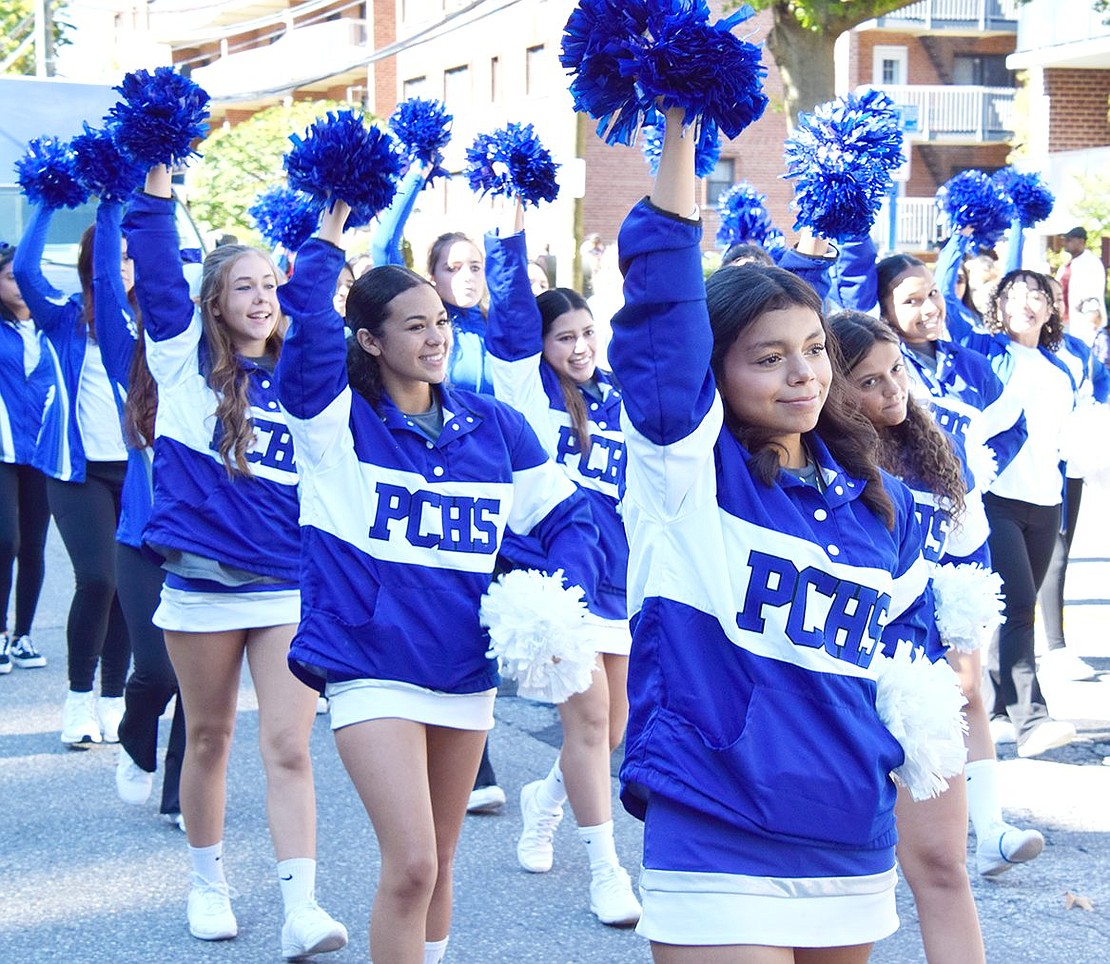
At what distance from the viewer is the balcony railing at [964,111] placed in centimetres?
3725

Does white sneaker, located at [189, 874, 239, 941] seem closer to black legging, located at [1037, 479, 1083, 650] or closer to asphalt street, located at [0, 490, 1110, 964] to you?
asphalt street, located at [0, 490, 1110, 964]

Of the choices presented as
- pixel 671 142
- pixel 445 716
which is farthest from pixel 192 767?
pixel 671 142

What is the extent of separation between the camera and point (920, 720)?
2693 millimetres

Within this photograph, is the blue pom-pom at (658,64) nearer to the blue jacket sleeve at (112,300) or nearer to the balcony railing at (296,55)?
the blue jacket sleeve at (112,300)

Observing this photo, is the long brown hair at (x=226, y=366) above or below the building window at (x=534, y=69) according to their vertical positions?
below

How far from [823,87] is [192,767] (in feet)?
35.0

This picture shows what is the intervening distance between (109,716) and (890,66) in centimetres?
3453

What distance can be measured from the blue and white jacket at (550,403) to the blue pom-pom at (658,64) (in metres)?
2.59

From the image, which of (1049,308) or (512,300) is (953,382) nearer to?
(1049,308)

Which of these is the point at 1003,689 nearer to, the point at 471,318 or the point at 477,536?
the point at 471,318

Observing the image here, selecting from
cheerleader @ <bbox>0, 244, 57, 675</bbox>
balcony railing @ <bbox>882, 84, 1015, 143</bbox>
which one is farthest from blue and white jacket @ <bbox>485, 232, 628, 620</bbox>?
balcony railing @ <bbox>882, 84, 1015, 143</bbox>

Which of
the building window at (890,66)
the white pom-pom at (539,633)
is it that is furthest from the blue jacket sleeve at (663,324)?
the building window at (890,66)

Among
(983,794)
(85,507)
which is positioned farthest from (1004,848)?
(85,507)

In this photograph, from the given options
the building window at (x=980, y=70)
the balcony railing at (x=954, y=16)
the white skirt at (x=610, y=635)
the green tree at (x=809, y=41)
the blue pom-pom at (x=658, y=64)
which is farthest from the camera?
the building window at (x=980, y=70)
